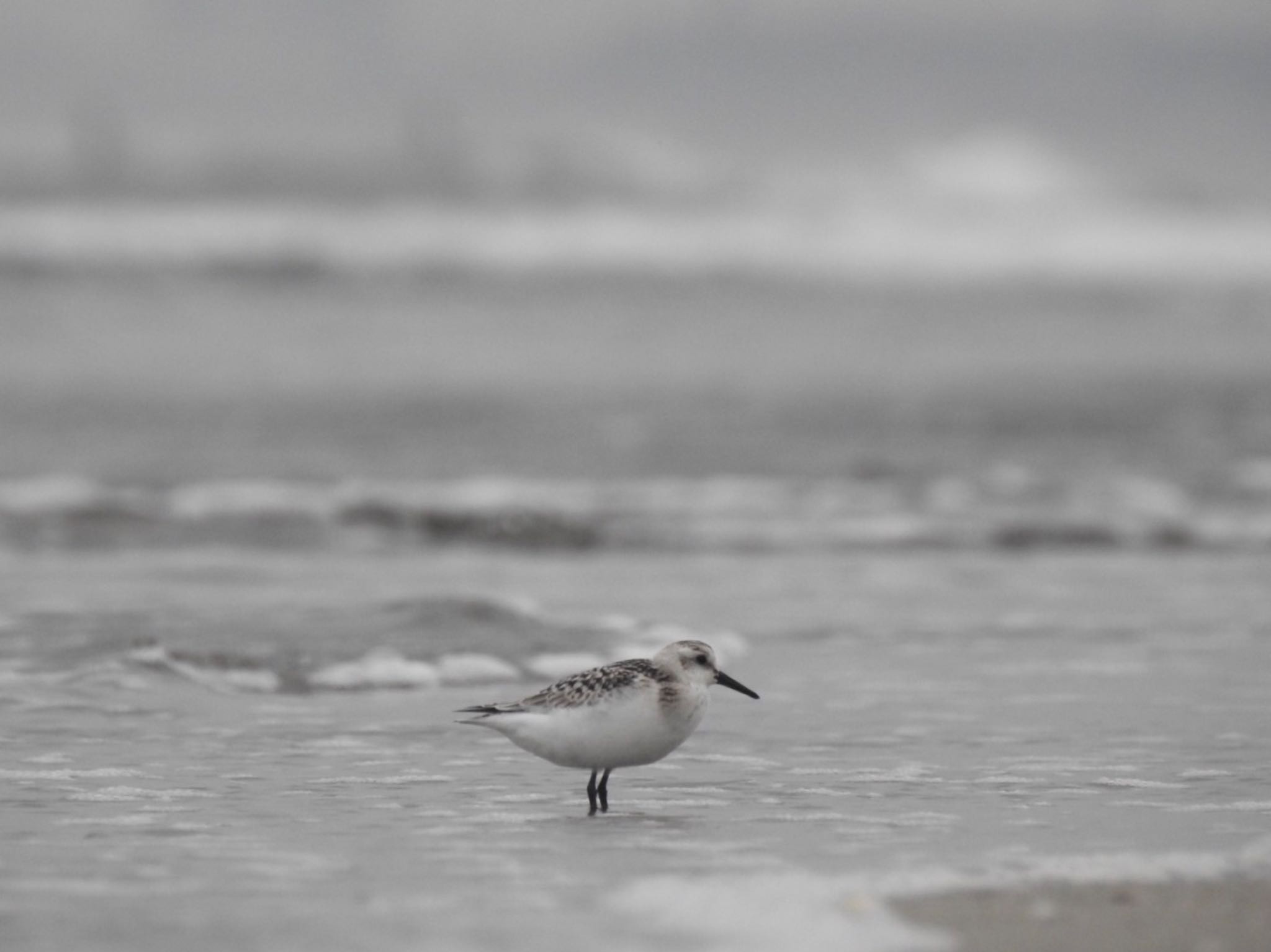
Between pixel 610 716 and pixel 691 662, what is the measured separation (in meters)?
0.49

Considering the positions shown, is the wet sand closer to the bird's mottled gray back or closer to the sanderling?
the sanderling

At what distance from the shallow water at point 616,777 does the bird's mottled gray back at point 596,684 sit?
392 mm

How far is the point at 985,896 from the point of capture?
5797mm

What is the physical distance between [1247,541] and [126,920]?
1540 cm

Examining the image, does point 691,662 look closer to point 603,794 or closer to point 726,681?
point 726,681

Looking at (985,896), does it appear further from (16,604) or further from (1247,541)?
(1247,541)

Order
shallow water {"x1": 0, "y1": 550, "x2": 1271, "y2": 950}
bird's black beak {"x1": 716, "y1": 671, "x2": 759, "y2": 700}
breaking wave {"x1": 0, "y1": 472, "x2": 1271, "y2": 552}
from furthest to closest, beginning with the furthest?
breaking wave {"x1": 0, "y1": 472, "x2": 1271, "y2": 552}
bird's black beak {"x1": 716, "y1": 671, "x2": 759, "y2": 700}
shallow water {"x1": 0, "y1": 550, "x2": 1271, "y2": 950}

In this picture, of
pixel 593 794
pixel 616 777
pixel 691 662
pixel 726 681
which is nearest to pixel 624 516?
pixel 616 777

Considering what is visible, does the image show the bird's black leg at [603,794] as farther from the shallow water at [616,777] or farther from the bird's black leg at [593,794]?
the shallow water at [616,777]

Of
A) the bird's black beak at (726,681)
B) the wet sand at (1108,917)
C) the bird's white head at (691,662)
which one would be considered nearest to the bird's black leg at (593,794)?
the bird's white head at (691,662)

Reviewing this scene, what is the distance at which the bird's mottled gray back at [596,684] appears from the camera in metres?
7.48

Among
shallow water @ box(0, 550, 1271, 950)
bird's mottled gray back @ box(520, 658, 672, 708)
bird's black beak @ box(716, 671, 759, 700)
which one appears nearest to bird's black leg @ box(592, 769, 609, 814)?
shallow water @ box(0, 550, 1271, 950)

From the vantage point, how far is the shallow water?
228 inches

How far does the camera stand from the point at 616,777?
8.32m
